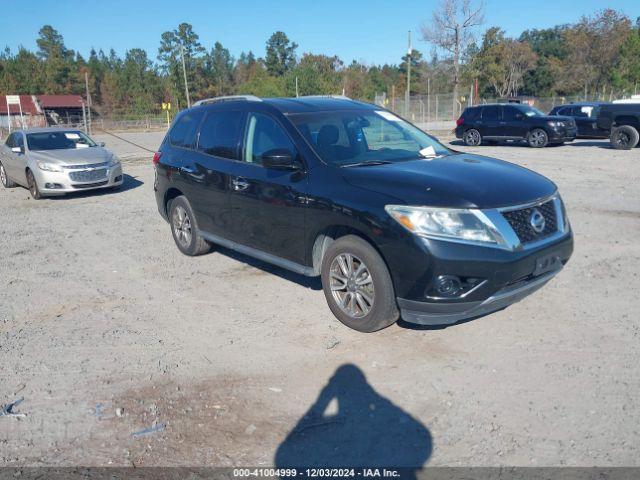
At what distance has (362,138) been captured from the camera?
212 inches

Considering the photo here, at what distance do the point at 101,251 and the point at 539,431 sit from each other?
617 cm

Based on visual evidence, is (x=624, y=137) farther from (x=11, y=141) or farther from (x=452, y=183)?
(x=11, y=141)

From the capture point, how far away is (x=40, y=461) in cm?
314

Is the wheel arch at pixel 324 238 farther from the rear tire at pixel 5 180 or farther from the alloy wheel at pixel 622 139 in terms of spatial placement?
the alloy wheel at pixel 622 139

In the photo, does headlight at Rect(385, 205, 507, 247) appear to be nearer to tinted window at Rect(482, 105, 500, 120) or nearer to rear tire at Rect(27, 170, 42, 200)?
rear tire at Rect(27, 170, 42, 200)

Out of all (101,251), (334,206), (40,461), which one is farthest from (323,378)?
(101,251)

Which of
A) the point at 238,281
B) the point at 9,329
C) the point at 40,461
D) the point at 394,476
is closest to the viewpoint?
the point at 394,476

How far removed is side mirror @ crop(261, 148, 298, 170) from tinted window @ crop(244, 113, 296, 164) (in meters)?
0.19

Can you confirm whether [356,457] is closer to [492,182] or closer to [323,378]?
[323,378]

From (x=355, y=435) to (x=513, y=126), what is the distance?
19658 mm

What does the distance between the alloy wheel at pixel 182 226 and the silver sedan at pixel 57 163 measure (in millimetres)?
5587

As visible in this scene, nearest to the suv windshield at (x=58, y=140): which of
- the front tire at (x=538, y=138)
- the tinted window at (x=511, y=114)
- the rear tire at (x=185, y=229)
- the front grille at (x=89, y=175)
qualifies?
the front grille at (x=89, y=175)

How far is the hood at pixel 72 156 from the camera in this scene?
11.7m

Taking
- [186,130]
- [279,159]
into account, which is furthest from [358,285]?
[186,130]
